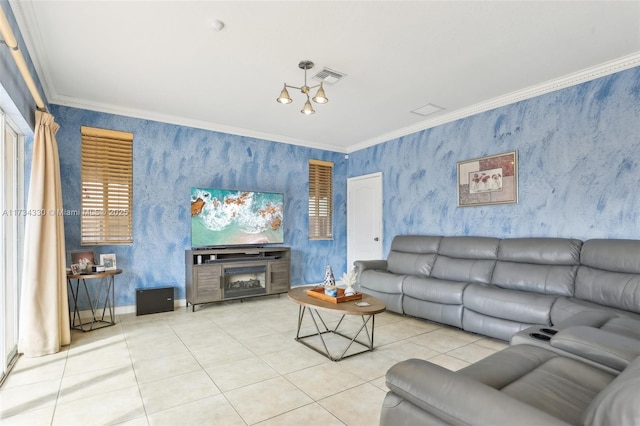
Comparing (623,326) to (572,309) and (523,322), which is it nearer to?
(572,309)

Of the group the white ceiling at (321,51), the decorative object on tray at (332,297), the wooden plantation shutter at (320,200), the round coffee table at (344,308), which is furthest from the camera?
the wooden plantation shutter at (320,200)

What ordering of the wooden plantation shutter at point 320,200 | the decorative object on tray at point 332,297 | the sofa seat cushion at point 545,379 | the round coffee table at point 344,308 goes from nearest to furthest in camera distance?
the sofa seat cushion at point 545,379 < the round coffee table at point 344,308 < the decorative object on tray at point 332,297 < the wooden plantation shutter at point 320,200

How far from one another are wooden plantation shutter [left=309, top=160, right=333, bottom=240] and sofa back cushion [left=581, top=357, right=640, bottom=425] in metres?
5.12

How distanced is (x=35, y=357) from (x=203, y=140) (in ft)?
10.3

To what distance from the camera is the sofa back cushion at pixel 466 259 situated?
3.77m

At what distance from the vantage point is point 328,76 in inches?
132

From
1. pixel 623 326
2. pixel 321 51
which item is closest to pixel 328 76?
pixel 321 51

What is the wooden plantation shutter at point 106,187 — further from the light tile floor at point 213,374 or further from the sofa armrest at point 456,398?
the sofa armrest at point 456,398

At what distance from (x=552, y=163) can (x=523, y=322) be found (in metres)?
1.73

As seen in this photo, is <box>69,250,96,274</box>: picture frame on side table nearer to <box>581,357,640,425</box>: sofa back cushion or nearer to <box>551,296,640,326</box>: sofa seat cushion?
<box>581,357,640,425</box>: sofa back cushion

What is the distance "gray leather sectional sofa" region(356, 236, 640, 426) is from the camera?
1079 mm

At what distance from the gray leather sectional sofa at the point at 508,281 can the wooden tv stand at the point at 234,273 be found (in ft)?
4.18

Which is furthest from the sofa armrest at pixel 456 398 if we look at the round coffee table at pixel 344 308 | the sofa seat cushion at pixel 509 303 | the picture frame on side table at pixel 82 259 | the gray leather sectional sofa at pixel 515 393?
the picture frame on side table at pixel 82 259

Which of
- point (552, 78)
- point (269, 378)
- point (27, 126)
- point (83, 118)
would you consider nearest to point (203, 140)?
point (83, 118)
